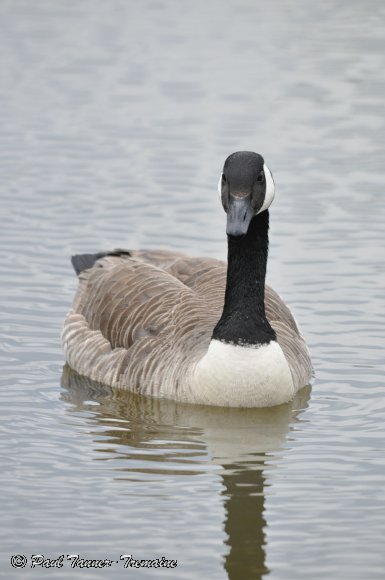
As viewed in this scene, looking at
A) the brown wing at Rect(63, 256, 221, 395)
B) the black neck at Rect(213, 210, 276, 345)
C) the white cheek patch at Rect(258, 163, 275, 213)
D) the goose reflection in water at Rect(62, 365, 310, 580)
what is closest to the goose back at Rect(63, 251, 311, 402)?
the brown wing at Rect(63, 256, 221, 395)

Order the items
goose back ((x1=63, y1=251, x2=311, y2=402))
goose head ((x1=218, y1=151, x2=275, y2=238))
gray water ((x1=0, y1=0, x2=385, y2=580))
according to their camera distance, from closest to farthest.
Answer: gray water ((x1=0, y1=0, x2=385, y2=580))
goose head ((x1=218, y1=151, x2=275, y2=238))
goose back ((x1=63, y1=251, x2=311, y2=402))

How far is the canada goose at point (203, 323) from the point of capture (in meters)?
11.1

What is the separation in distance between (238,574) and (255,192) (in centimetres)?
359

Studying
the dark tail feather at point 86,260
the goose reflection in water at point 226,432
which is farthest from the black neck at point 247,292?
the dark tail feather at point 86,260

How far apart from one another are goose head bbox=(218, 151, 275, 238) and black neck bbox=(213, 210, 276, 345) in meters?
0.35

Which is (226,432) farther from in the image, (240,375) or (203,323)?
(203,323)

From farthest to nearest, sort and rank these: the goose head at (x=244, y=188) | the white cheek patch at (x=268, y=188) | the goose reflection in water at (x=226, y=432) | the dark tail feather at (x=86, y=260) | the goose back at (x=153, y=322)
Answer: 1. the dark tail feather at (x=86, y=260)
2. the goose back at (x=153, y=322)
3. the white cheek patch at (x=268, y=188)
4. the goose head at (x=244, y=188)
5. the goose reflection in water at (x=226, y=432)

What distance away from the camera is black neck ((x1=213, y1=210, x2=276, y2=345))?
439 inches

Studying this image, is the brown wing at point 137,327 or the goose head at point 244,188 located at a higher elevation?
the goose head at point 244,188

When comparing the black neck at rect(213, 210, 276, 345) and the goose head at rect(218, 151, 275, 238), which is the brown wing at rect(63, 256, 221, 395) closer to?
the black neck at rect(213, 210, 276, 345)

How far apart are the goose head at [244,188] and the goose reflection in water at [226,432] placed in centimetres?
150

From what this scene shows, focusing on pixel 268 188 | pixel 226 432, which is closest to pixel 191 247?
pixel 268 188

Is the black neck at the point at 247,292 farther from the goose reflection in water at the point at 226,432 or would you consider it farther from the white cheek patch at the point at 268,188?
the goose reflection in water at the point at 226,432

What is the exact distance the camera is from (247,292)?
37.1 feet
